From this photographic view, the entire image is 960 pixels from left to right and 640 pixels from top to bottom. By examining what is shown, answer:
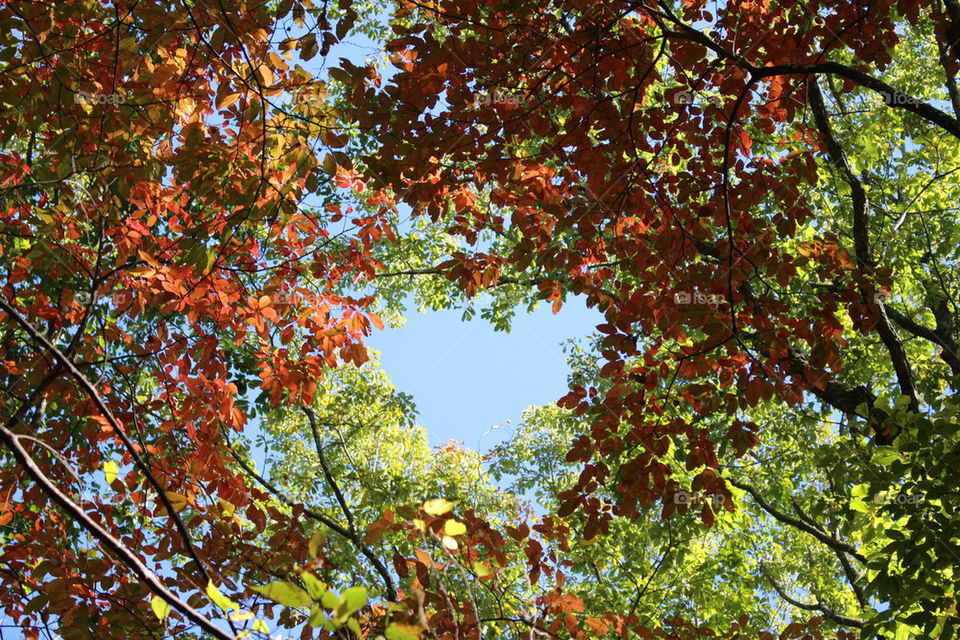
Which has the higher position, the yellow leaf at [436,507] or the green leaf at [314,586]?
the yellow leaf at [436,507]

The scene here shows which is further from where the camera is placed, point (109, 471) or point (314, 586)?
point (109, 471)

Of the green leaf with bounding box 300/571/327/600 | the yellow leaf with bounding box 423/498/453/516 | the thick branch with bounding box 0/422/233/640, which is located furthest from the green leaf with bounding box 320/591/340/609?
the yellow leaf with bounding box 423/498/453/516

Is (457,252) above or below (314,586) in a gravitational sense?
above

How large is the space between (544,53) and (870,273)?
2241 millimetres

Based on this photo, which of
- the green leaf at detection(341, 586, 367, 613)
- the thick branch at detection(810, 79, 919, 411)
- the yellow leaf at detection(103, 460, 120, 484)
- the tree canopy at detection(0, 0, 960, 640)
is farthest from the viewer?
the thick branch at detection(810, 79, 919, 411)

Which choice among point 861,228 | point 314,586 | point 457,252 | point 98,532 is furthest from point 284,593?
point 861,228

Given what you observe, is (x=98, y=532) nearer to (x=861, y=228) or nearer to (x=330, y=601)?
(x=330, y=601)

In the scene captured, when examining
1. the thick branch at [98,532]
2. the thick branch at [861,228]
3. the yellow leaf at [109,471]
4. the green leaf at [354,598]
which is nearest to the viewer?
the thick branch at [98,532]

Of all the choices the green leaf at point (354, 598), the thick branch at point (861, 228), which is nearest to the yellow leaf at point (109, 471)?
the green leaf at point (354, 598)

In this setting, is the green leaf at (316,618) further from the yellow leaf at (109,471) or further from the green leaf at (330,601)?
the yellow leaf at (109,471)

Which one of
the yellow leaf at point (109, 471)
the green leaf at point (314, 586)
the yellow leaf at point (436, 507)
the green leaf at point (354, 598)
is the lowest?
the green leaf at point (354, 598)

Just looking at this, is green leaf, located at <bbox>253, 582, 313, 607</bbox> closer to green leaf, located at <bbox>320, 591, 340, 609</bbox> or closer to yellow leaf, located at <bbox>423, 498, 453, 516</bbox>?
green leaf, located at <bbox>320, 591, 340, 609</bbox>

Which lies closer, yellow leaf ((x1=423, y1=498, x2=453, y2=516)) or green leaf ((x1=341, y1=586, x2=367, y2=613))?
green leaf ((x1=341, y1=586, x2=367, y2=613))

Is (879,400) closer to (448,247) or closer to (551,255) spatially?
(551,255)
